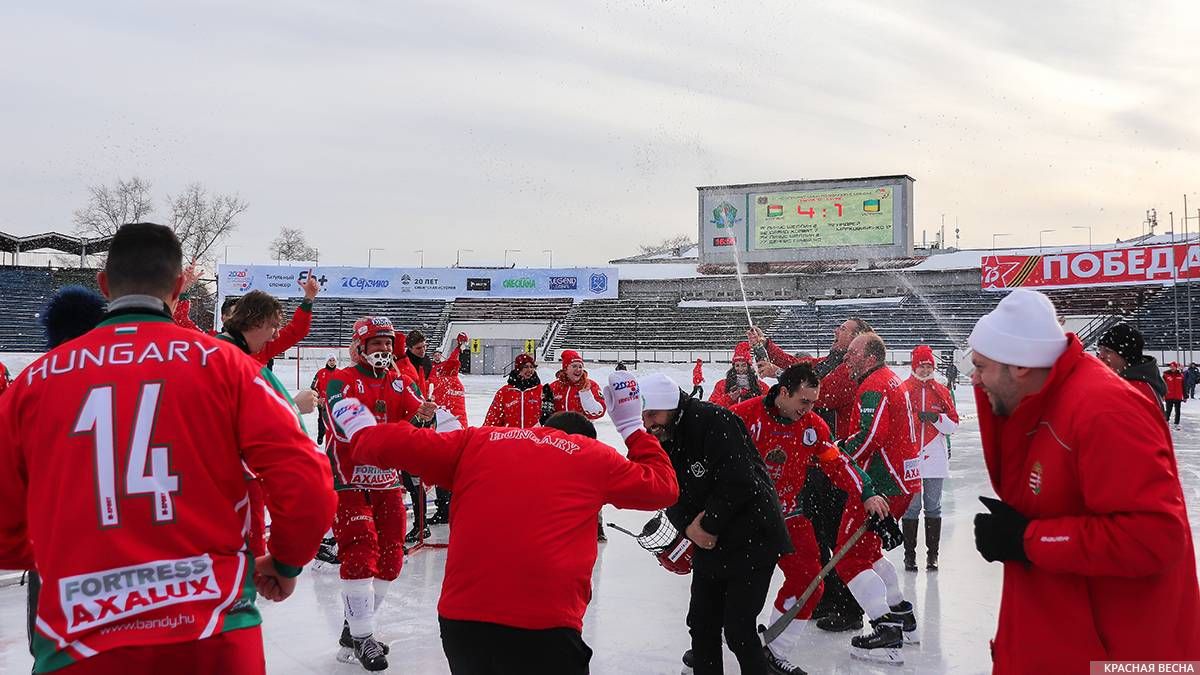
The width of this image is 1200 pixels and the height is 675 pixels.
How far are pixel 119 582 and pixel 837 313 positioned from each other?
4076cm

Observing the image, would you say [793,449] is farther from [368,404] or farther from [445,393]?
[445,393]

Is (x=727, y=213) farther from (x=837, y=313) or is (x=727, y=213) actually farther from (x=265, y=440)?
(x=265, y=440)

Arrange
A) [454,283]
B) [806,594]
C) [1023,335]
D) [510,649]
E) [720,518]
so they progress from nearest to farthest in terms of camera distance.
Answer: [1023,335] → [510,649] → [720,518] → [806,594] → [454,283]

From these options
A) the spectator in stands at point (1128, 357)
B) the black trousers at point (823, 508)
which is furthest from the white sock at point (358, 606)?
the spectator in stands at point (1128, 357)

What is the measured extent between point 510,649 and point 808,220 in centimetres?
3891

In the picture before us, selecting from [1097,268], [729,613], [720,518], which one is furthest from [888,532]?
[1097,268]

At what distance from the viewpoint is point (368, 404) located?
5.39 metres

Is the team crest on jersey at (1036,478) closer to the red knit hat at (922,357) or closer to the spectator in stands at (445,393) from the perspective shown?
the red knit hat at (922,357)

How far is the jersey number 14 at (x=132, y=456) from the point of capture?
1.99 m

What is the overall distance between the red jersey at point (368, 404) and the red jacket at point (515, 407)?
2.47 metres

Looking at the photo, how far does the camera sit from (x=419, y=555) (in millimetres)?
7789

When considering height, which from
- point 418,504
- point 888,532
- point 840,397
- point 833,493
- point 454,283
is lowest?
point 418,504

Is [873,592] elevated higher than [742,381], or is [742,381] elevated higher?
[742,381]

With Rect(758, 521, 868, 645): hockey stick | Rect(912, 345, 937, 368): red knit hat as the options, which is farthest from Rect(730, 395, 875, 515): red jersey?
Rect(912, 345, 937, 368): red knit hat
